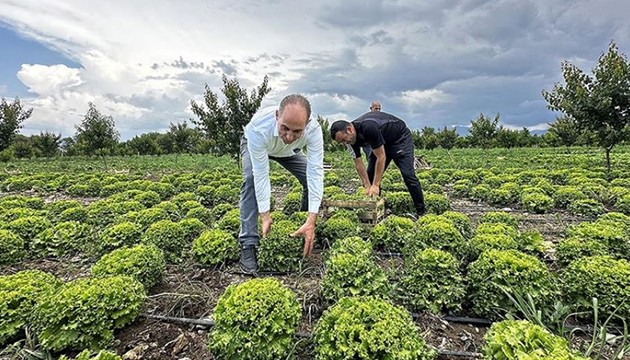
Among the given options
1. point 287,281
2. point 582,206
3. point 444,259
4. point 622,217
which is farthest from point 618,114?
point 287,281

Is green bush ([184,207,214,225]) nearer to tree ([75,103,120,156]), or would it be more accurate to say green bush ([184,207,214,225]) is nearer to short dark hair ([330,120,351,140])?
short dark hair ([330,120,351,140])

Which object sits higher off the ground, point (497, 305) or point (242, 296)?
point (242, 296)

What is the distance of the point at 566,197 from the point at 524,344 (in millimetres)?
6612

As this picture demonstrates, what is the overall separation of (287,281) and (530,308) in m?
2.33

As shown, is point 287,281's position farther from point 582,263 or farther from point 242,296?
point 582,263

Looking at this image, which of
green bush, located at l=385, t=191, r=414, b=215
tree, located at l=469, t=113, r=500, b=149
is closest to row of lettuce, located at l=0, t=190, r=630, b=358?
green bush, located at l=385, t=191, r=414, b=215

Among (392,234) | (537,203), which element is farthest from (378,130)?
(537,203)

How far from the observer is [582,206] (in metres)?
6.55

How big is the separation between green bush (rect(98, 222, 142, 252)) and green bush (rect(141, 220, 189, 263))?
13.7 inches

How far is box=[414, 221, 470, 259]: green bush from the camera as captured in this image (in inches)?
158

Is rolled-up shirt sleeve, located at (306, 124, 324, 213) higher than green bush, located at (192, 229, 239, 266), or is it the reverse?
rolled-up shirt sleeve, located at (306, 124, 324, 213)

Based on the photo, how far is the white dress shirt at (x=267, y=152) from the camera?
3.66 meters

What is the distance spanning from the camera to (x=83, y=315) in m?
2.63

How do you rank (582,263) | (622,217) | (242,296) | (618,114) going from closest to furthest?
(242,296) < (582,263) < (622,217) < (618,114)
